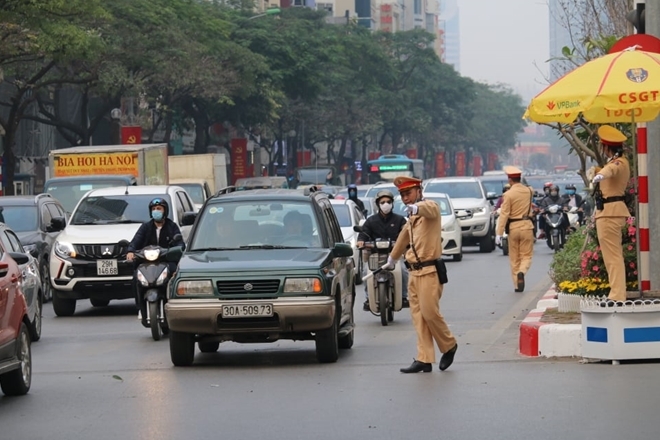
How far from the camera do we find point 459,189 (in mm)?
36906

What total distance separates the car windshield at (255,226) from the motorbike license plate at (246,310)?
1.04 meters

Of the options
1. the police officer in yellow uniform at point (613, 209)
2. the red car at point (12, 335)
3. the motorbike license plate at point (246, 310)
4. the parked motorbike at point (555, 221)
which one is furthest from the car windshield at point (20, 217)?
the parked motorbike at point (555, 221)

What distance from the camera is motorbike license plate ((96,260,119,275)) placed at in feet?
64.8

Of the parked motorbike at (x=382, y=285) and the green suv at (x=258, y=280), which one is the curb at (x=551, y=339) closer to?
the green suv at (x=258, y=280)

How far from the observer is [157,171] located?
119 ft

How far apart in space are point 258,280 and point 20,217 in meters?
11.3

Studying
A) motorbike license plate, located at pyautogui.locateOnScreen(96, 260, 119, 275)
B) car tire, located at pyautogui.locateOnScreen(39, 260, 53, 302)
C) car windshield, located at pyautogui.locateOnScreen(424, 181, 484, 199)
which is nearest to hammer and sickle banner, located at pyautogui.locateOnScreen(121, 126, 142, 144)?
car windshield, located at pyautogui.locateOnScreen(424, 181, 484, 199)

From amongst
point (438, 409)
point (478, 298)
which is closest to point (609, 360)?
point (438, 409)

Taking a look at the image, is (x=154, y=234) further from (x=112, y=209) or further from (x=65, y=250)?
(x=112, y=209)

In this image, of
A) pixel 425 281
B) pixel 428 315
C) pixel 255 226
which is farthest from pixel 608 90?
pixel 255 226

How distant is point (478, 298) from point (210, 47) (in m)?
37.5

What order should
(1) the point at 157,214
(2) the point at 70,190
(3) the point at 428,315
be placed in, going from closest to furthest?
(3) the point at 428,315 < (1) the point at 157,214 < (2) the point at 70,190

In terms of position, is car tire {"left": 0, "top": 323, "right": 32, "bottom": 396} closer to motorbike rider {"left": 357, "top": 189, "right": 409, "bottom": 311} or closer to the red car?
the red car

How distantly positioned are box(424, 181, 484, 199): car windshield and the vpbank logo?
23.7m
